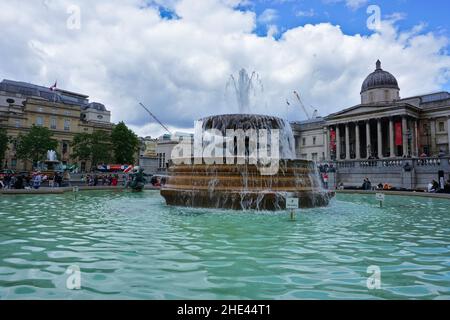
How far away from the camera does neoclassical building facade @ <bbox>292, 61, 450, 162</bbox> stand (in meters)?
56.9

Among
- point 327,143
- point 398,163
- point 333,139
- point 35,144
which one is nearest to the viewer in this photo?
point 398,163

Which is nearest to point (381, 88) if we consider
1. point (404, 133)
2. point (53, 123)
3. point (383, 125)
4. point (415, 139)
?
point (383, 125)

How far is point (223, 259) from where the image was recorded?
4.57 metres

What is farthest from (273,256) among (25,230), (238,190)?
(238,190)

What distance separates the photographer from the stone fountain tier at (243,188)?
10.3 metres

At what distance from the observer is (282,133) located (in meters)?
16.2

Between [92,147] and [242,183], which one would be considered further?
[92,147]

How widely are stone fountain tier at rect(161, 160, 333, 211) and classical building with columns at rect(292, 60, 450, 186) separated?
41703 mm

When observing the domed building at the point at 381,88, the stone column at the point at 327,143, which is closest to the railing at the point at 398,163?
the stone column at the point at 327,143

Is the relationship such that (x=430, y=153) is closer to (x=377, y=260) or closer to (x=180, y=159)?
(x=180, y=159)

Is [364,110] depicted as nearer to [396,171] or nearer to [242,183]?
[396,171]

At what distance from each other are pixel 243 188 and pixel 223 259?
6206 mm

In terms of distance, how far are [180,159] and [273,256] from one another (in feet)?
27.2
